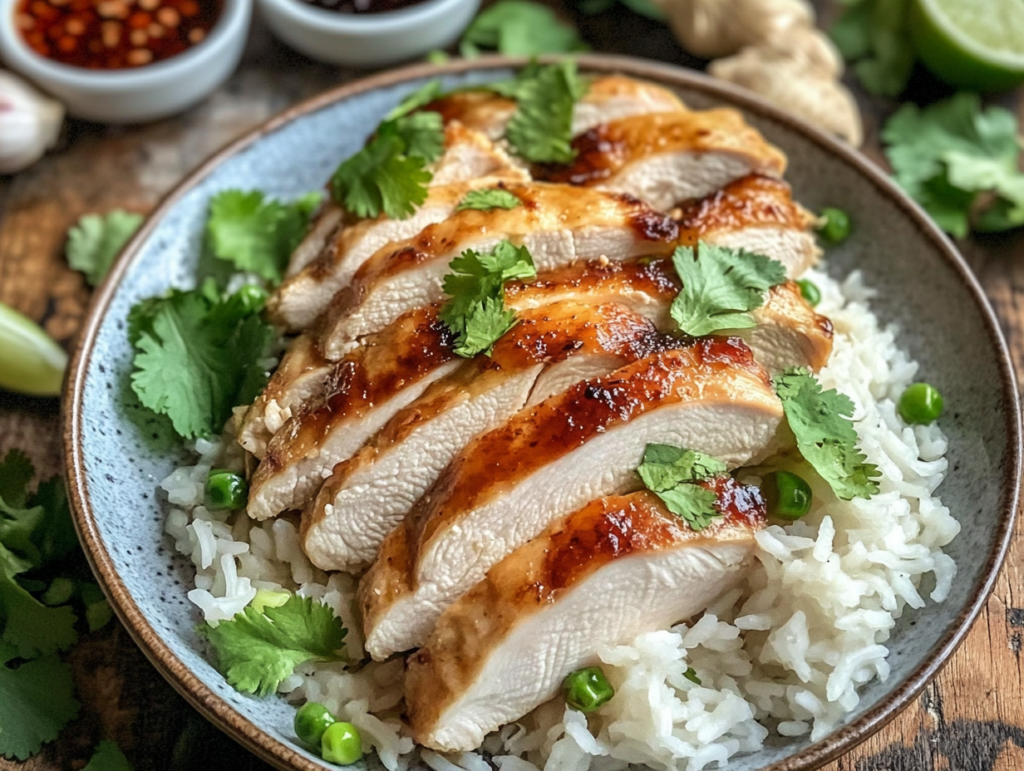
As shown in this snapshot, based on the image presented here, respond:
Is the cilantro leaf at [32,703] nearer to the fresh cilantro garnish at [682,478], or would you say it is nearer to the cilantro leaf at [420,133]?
the fresh cilantro garnish at [682,478]

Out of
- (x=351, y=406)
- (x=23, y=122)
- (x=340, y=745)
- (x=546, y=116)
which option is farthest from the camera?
(x=23, y=122)

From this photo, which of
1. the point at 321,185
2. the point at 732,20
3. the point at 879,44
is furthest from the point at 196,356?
the point at 879,44

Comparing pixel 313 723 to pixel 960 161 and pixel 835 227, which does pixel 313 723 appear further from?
pixel 960 161

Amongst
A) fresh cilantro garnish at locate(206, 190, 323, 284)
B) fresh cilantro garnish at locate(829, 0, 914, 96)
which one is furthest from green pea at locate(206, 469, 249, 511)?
fresh cilantro garnish at locate(829, 0, 914, 96)

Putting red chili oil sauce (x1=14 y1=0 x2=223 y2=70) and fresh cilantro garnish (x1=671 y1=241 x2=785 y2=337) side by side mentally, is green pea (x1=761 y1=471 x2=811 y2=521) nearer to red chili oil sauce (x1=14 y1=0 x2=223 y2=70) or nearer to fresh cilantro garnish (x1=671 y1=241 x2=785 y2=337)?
fresh cilantro garnish (x1=671 y1=241 x2=785 y2=337)

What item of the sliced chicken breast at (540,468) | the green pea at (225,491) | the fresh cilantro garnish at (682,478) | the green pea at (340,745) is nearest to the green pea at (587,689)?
the sliced chicken breast at (540,468)
